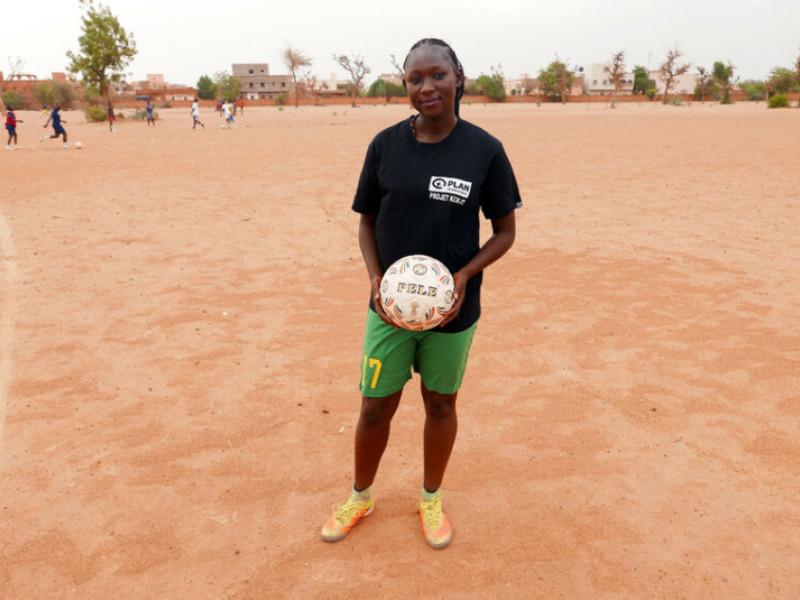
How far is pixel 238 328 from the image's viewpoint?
566 cm

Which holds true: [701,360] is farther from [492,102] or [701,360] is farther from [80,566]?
[492,102]

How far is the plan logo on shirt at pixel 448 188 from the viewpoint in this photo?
2.35 m

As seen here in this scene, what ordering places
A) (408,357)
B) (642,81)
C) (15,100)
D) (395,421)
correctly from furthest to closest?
(642,81) < (15,100) < (395,421) < (408,357)

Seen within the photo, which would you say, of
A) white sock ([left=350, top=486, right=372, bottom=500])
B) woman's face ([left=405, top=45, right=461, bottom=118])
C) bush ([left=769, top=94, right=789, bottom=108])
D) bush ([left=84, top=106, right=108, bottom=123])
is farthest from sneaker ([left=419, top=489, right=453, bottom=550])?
bush ([left=769, top=94, right=789, bottom=108])

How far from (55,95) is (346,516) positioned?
3502 inches

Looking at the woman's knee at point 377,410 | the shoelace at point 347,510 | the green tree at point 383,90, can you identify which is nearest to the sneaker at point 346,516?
the shoelace at point 347,510

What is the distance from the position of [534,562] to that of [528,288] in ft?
13.7

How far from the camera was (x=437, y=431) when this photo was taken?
9.30ft

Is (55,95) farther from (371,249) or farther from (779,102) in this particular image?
(371,249)

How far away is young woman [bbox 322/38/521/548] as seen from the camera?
237 cm

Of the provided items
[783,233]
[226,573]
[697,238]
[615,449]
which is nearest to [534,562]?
[615,449]

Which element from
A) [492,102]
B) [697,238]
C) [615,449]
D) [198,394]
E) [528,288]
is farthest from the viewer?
[492,102]

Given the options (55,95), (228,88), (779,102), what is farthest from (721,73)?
(55,95)

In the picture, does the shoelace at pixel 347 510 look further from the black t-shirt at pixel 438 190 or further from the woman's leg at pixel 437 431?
the black t-shirt at pixel 438 190
